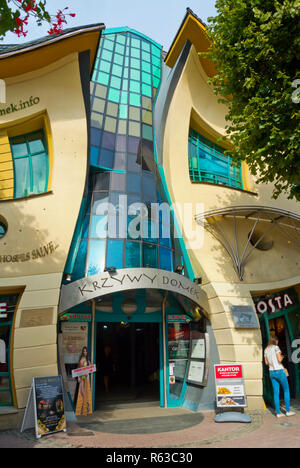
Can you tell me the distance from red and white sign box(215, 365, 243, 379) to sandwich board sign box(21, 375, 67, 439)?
410 cm

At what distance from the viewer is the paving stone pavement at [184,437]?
20.6ft

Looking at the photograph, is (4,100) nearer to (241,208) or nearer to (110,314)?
(110,314)

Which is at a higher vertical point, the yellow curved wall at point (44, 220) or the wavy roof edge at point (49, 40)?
the wavy roof edge at point (49, 40)

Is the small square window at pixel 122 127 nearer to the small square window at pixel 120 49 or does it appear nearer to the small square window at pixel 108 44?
the small square window at pixel 120 49

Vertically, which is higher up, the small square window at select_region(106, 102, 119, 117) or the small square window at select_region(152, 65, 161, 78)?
the small square window at select_region(152, 65, 161, 78)

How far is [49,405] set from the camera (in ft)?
24.4

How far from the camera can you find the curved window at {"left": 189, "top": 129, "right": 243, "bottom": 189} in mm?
13062

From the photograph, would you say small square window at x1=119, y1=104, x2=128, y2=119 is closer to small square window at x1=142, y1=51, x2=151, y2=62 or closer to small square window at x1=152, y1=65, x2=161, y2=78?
small square window at x1=152, y1=65, x2=161, y2=78

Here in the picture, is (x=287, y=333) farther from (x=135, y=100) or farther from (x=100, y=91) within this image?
(x=100, y=91)

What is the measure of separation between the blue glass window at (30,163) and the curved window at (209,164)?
18.6 ft

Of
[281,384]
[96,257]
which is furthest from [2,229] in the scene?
[281,384]

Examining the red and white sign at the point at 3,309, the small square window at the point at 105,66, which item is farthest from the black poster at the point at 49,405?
the small square window at the point at 105,66

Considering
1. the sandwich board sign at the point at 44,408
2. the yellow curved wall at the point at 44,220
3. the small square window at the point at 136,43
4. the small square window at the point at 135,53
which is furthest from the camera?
the small square window at the point at 136,43

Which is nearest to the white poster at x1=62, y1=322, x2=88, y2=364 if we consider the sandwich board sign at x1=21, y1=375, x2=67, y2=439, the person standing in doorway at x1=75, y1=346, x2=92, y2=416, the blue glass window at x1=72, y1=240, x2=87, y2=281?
the person standing in doorway at x1=75, y1=346, x2=92, y2=416
